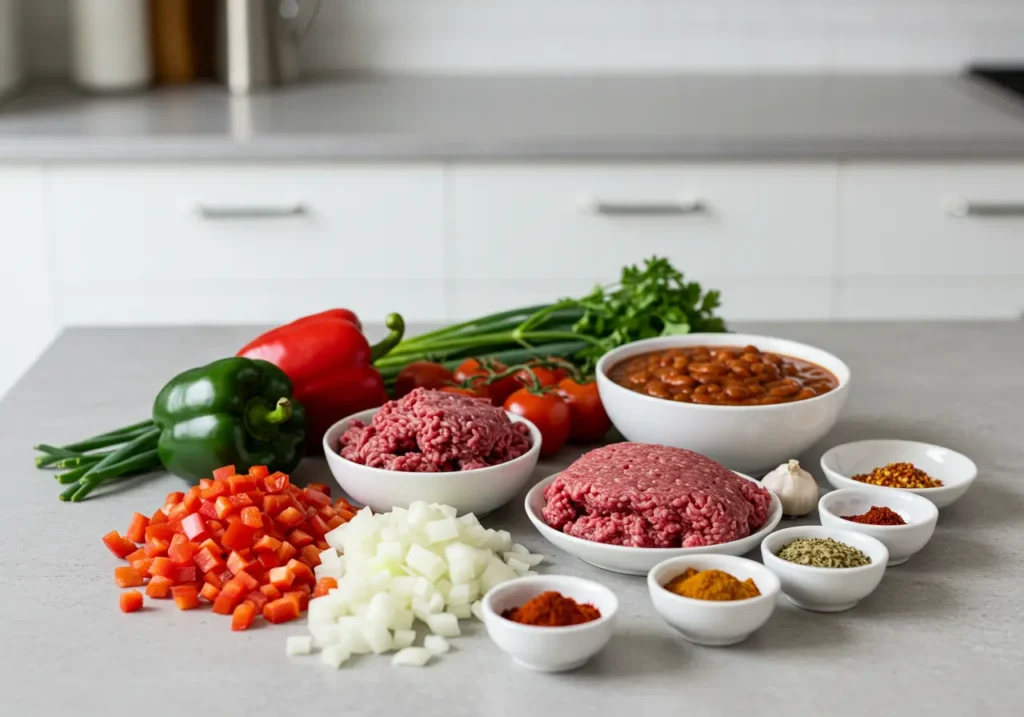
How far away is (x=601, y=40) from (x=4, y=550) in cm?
263

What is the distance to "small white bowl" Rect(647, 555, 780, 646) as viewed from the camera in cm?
102

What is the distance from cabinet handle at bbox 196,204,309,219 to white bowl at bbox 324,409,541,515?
1502 millimetres

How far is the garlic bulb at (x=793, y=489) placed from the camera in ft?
4.22

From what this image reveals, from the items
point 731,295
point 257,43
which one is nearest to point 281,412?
point 731,295

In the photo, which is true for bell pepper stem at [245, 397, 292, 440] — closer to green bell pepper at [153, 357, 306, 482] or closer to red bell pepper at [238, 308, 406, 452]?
green bell pepper at [153, 357, 306, 482]

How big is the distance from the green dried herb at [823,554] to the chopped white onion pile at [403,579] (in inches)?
9.4

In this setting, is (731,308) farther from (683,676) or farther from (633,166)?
(683,676)

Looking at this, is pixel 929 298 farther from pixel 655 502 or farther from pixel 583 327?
pixel 655 502

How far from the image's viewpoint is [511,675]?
1013 millimetres

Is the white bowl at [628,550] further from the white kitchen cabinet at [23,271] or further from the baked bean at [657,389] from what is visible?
the white kitchen cabinet at [23,271]

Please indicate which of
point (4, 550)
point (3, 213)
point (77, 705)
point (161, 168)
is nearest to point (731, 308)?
point (161, 168)

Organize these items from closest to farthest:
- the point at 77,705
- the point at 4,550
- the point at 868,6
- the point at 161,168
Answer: the point at 77,705 → the point at 4,550 → the point at 161,168 → the point at 868,6

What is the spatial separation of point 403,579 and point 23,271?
2.02 metres

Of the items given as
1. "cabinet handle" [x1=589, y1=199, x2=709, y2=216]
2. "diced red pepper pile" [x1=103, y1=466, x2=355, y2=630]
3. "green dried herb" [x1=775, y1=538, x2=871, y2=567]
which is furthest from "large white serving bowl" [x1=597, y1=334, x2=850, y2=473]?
"cabinet handle" [x1=589, y1=199, x2=709, y2=216]
